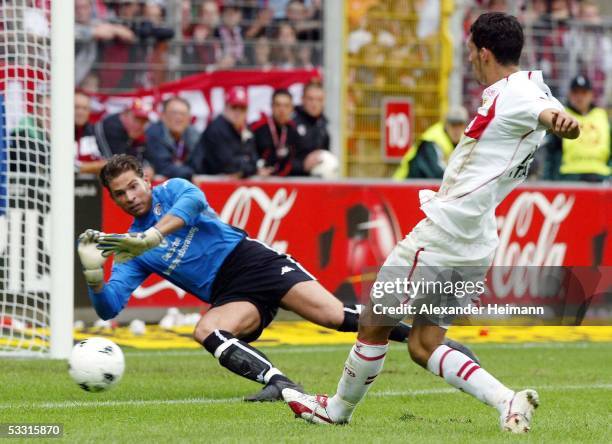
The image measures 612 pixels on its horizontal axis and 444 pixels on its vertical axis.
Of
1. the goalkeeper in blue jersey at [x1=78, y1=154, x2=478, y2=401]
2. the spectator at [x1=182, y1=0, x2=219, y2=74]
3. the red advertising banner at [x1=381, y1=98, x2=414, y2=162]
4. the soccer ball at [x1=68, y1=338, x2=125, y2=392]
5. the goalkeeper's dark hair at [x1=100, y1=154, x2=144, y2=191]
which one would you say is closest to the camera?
the soccer ball at [x1=68, y1=338, x2=125, y2=392]

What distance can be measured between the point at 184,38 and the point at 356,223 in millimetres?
3721

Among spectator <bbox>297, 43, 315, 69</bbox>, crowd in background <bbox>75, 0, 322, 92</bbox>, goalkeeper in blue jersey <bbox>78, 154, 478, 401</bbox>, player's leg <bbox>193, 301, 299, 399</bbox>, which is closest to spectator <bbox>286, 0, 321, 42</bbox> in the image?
crowd in background <bbox>75, 0, 322, 92</bbox>

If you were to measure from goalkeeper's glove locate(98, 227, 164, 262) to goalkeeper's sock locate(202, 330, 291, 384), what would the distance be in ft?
2.62

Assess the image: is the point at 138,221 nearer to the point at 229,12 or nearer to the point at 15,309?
the point at 15,309

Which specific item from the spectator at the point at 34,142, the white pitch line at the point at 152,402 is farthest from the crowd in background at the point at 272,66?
the white pitch line at the point at 152,402

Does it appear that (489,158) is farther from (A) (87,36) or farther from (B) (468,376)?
(A) (87,36)

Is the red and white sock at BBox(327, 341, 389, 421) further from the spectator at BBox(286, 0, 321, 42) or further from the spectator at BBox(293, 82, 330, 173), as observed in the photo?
the spectator at BBox(286, 0, 321, 42)

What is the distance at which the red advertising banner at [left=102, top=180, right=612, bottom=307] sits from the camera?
541 inches

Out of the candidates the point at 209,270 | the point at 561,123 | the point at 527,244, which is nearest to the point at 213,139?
the point at 527,244

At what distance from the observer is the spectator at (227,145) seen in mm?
14289

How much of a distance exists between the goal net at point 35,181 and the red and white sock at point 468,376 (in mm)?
4722

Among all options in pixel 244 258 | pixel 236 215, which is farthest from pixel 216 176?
pixel 244 258

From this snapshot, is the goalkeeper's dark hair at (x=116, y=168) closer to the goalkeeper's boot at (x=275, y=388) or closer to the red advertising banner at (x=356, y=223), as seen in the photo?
the goalkeeper's boot at (x=275, y=388)

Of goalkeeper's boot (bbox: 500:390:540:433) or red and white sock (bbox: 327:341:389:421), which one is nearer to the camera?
goalkeeper's boot (bbox: 500:390:540:433)
